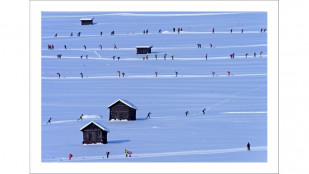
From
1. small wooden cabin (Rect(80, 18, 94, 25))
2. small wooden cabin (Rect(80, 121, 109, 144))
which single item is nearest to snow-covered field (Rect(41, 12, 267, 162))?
small wooden cabin (Rect(80, 121, 109, 144))

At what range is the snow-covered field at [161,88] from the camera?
35125 millimetres

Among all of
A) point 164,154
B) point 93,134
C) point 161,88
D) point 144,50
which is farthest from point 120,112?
point 144,50

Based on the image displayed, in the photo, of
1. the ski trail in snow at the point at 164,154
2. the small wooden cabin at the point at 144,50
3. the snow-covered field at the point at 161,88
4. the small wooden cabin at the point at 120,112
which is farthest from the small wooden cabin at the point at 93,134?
the small wooden cabin at the point at 144,50

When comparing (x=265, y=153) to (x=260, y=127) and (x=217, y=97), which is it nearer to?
(x=260, y=127)

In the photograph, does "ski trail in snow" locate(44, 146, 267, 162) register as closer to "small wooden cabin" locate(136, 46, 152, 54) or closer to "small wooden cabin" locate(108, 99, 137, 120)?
"small wooden cabin" locate(108, 99, 137, 120)

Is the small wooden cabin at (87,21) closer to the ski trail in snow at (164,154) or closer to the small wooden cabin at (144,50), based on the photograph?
the small wooden cabin at (144,50)

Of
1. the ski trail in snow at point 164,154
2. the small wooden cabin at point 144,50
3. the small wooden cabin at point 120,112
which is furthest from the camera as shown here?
the small wooden cabin at point 144,50

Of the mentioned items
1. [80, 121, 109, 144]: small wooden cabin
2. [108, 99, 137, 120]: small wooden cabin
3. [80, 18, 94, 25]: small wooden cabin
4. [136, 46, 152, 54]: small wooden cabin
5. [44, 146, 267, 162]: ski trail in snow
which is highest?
[80, 18, 94, 25]: small wooden cabin

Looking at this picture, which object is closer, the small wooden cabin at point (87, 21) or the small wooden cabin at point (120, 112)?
the small wooden cabin at point (120, 112)

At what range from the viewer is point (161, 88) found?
52875 millimetres

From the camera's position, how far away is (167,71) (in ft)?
197

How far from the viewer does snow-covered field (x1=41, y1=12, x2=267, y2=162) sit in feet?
115

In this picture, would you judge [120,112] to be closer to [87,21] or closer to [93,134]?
[93,134]

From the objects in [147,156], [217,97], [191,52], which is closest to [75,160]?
[147,156]
